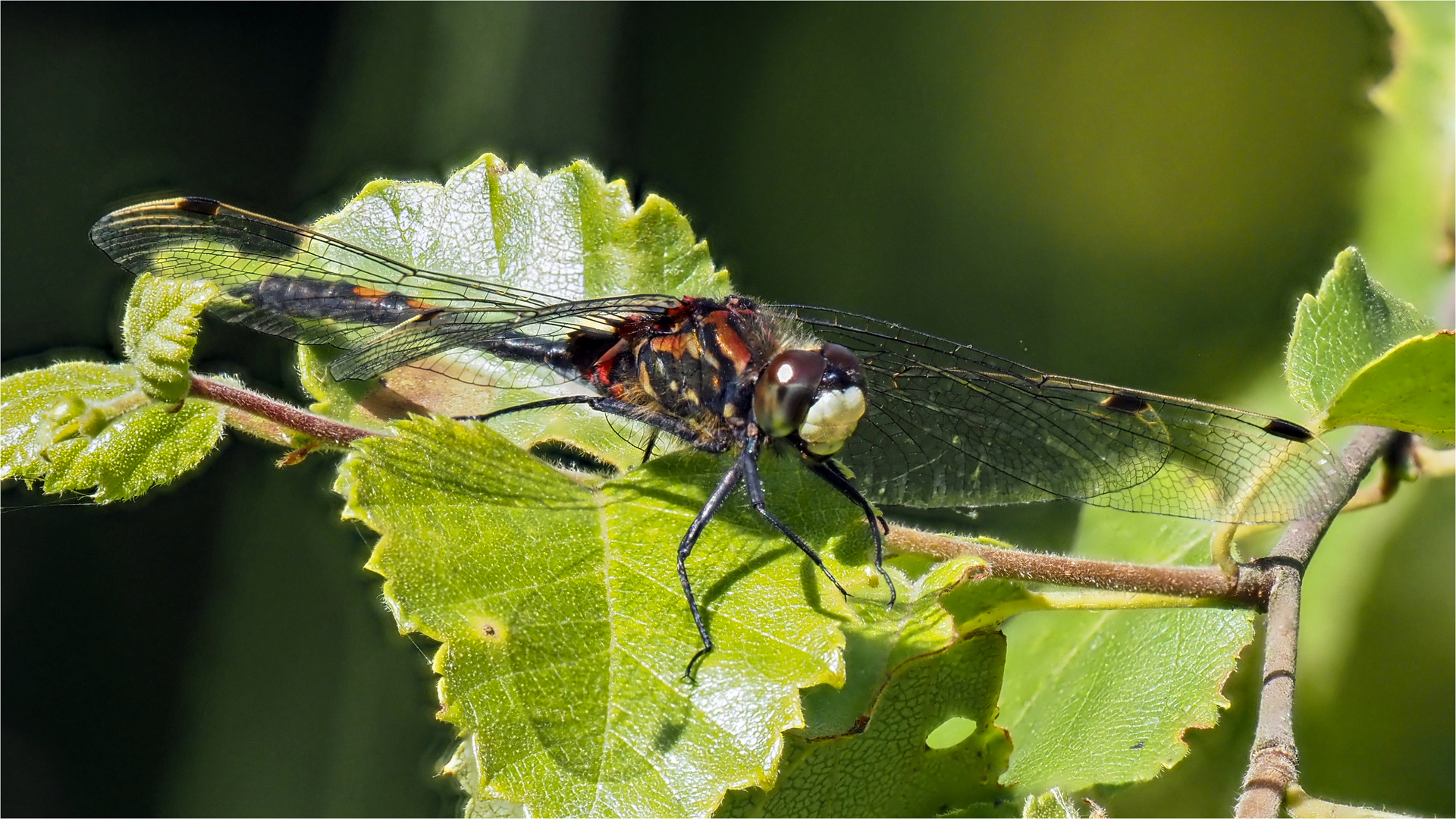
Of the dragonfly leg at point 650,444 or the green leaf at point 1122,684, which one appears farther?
the dragonfly leg at point 650,444

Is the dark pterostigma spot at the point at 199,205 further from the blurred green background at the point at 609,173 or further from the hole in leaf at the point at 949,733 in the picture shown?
the hole in leaf at the point at 949,733

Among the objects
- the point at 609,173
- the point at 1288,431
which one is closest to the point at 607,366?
the point at 1288,431

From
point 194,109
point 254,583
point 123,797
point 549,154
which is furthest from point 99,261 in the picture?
point 123,797

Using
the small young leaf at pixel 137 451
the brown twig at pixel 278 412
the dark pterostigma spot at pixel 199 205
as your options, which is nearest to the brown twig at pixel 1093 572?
the brown twig at pixel 278 412

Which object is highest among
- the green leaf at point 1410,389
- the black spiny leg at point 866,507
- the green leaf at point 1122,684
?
the green leaf at point 1410,389

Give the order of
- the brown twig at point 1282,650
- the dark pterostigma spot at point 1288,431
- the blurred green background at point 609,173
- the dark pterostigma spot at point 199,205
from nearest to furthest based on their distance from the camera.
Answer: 1. the brown twig at point 1282,650
2. the dark pterostigma spot at point 1288,431
3. the dark pterostigma spot at point 199,205
4. the blurred green background at point 609,173

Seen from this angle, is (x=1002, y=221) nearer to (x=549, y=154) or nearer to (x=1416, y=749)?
(x=549, y=154)

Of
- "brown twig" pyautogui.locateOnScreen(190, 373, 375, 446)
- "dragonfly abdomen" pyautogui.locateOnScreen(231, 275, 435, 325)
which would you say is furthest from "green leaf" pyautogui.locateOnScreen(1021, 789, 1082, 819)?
"dragonfly abdomen" pyautogui.locateOnScreen(231, 275, 435, 325)

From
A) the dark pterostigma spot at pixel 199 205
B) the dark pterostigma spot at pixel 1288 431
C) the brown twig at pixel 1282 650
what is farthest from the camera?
the dark pterostigma spot at pixel 199 205
